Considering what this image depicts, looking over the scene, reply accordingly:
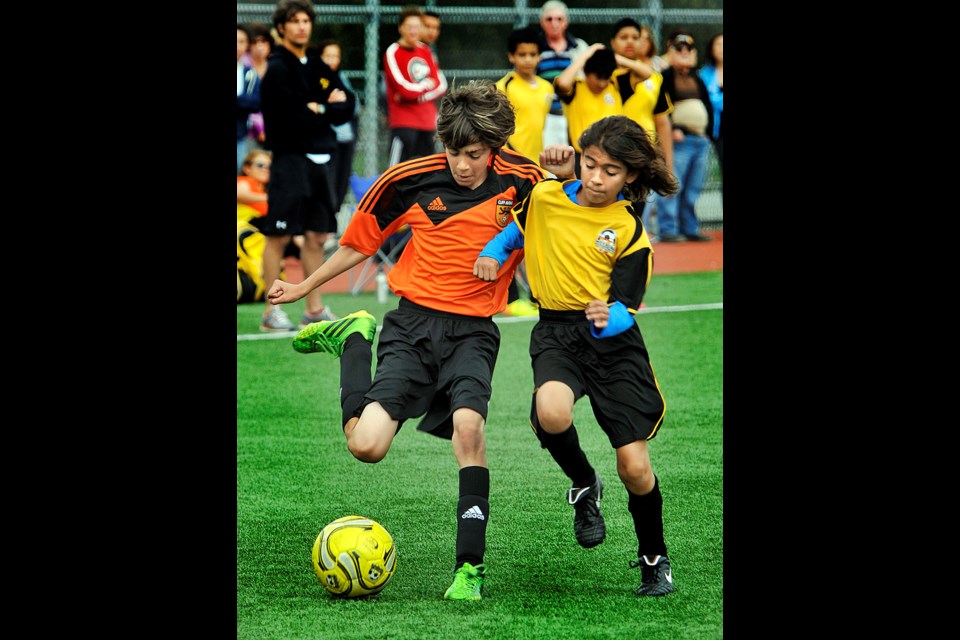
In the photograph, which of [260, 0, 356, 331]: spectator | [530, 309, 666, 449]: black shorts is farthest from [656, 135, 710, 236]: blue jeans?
[530, 309, 666, 449]: black shorts

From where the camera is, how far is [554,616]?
421cm

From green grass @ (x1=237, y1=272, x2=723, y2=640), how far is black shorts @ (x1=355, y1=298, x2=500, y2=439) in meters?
0.54

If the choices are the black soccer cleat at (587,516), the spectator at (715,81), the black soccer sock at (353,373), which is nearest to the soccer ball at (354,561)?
the black soccer sock at (353,373)

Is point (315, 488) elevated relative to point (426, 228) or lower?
lower

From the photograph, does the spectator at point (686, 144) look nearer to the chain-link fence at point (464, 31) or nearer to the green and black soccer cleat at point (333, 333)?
the chain-link fence at point (464, 31)

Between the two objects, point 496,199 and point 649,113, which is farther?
point 649,113

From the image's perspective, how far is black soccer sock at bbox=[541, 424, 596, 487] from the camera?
4754 millimetres

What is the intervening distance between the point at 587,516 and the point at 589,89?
549cm

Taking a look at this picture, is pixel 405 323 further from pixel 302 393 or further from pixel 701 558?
pixel 302 393

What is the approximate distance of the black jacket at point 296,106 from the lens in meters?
9.34

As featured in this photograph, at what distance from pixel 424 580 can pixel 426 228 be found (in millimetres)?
1345

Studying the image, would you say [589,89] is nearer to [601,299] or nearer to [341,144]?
[341,144]
